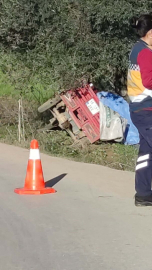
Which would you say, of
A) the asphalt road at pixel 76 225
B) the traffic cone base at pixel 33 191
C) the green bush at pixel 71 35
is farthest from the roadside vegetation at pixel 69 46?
the traffic cone base at pixel 33 191

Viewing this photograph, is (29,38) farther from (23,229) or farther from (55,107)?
(23,229)

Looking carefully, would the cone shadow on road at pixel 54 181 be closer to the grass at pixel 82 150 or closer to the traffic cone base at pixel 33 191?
the traffic cone base at pixel 33 191

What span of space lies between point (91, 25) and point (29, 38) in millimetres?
1262

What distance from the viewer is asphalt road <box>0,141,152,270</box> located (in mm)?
4969

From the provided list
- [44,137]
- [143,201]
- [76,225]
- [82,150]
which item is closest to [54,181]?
[143,201]

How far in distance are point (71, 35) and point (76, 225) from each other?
4726 millimetres

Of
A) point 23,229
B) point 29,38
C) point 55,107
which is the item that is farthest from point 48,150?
point 23,229

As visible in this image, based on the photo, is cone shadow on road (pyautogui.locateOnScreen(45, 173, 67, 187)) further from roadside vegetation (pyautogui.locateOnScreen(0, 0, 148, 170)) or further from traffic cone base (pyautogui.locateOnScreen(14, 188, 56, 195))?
roadside vegetation (pyautogui.locateOnScreen(0, 0, 148, 170))

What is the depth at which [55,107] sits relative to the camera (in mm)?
11961

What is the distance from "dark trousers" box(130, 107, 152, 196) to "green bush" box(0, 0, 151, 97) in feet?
11.0

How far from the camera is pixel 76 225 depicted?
593 cm

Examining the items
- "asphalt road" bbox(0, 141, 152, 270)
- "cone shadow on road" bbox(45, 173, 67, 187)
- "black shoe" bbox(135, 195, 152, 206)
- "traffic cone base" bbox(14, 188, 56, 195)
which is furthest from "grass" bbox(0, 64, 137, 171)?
"black shoe" bbox(135, 195, 152, 206)

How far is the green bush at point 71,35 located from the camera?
9516mm

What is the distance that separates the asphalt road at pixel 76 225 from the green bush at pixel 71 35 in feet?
7.77
